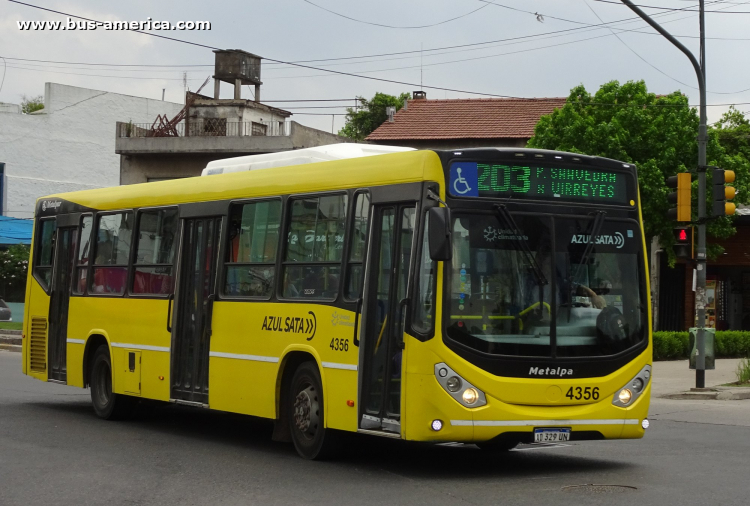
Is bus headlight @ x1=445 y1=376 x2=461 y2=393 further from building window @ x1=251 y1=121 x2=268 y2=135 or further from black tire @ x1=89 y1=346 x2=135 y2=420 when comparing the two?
building window @ x1=251 y1=121 x2=268 y2=135

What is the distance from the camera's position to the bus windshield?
9633 millimetres

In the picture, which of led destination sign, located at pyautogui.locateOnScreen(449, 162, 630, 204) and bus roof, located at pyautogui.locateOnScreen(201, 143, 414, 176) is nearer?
led destination sign, located at pyautogui.locateOnScreen(449, 162, 630, 204)

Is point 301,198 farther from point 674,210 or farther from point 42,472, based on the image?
point 674,210

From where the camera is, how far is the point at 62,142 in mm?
56375

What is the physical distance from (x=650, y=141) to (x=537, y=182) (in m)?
27.5

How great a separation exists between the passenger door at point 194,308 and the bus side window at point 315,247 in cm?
160

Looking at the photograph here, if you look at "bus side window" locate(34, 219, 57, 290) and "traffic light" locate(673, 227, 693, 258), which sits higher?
"traffic light" locate(673, 227, 693, 258)

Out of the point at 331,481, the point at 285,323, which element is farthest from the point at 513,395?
the point at 285,323

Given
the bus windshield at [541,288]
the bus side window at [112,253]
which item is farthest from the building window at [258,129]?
the bus windshield at [541,288]

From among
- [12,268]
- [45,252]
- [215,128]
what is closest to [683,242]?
[45,252]

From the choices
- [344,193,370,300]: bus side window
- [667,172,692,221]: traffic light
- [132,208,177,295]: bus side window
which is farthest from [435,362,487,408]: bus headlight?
[667,172,692,221]: traffic light

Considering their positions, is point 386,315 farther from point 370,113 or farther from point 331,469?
point 370,113

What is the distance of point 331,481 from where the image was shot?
957 cm

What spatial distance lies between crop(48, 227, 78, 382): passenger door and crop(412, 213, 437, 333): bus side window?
798 centimetres
